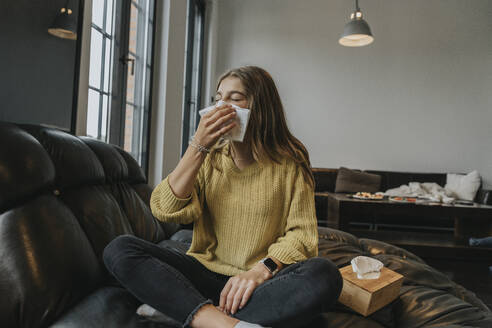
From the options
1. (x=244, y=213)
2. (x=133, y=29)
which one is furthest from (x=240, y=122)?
(x=133, y=29)

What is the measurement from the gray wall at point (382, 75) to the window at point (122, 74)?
252 centimetres

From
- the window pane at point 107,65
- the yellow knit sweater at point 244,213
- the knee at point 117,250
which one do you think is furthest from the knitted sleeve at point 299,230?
the window pane at point 107,65

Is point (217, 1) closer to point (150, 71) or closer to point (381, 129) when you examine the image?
point (150, 71)

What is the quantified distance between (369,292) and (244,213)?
440 mm

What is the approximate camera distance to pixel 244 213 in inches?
40.9

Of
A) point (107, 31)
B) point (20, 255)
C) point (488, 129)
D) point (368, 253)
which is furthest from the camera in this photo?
point (488, 129)

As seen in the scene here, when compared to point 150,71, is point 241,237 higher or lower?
lower

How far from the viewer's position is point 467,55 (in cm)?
462

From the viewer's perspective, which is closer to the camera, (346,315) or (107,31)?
(346,315)

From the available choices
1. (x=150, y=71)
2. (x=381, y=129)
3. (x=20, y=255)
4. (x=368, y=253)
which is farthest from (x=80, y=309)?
(x=381, y=129)

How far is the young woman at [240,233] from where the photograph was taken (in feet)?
2.69

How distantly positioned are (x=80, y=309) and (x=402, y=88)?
4.92m

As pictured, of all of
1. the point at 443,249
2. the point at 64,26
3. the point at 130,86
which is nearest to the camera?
the point at 64,26

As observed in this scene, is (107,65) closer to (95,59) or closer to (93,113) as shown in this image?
(95,59)
